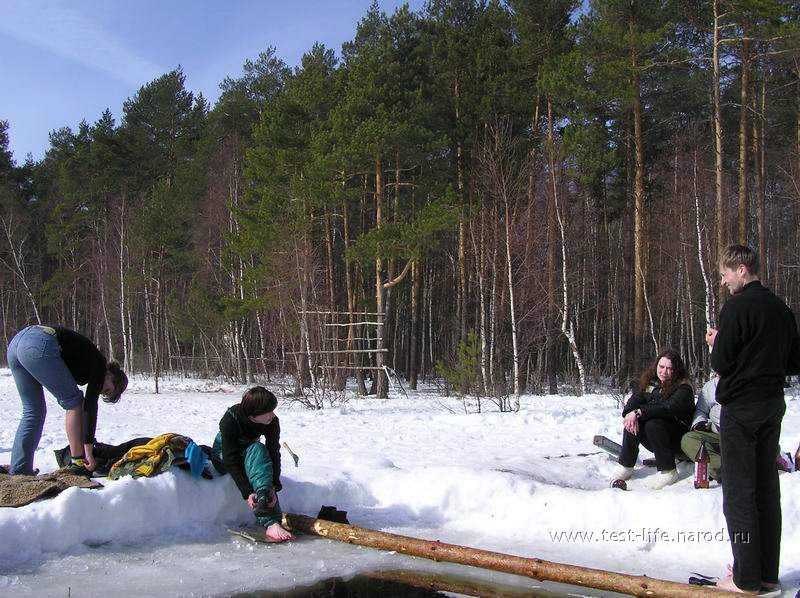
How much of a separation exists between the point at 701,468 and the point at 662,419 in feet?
1.76

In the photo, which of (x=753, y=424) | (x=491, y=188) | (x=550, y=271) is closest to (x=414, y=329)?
(x=550, y=271)

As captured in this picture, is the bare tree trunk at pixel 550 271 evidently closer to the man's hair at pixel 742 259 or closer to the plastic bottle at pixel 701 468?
the plastic bottle at pixel 701 468

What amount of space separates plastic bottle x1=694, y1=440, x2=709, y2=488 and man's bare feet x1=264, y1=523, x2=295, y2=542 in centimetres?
302

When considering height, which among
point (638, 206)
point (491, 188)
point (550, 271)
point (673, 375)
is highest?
point (491, 188)

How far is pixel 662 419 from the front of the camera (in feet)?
19.1

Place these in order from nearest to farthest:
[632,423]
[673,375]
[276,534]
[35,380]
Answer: [276,534] → [35,380] → [632,423] → [673,375]

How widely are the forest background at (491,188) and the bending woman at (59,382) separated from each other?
8.50m

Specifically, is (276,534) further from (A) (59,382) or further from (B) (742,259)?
(B) (742,259)

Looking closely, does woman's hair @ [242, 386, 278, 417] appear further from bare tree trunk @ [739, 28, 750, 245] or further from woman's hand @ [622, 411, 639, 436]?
bare tree trunk @ [739, 28, 750, 245]

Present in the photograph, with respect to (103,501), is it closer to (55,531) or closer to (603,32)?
(55,531)

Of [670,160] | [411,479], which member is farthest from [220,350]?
[411,479]

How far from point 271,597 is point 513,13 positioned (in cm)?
2368

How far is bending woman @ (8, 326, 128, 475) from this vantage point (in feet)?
16.2

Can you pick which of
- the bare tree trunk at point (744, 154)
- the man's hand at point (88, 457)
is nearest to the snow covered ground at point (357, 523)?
the man's hand at point (88, 457)
